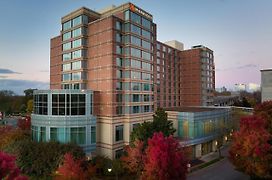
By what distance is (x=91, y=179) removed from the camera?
32562 millimetres

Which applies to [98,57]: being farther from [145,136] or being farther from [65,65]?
[145,136]

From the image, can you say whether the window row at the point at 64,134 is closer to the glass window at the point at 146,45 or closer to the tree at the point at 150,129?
the tree at the point at 150,129

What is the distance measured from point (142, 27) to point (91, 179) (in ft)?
98.3

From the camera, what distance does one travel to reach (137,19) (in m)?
45.2

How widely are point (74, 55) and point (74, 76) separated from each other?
14.2 ft

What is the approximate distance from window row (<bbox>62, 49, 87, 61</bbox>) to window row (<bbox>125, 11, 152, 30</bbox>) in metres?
10.8

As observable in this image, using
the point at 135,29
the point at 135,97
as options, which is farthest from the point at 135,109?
the point at 135,29

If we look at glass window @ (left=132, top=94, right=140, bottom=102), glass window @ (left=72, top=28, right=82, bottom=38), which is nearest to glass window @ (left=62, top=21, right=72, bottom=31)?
glass window @ (left=72, top=28, right=82, bottom=38)

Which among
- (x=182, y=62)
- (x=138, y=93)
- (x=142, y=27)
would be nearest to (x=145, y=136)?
(x=138, y=93)

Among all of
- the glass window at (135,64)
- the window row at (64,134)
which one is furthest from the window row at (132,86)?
the window row at (64,134)

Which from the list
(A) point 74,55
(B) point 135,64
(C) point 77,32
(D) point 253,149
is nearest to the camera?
(D) point 253,149

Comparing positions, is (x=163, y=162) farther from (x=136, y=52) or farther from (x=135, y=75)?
(x=136, y=52)

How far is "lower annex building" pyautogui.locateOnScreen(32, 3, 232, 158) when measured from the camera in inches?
1537

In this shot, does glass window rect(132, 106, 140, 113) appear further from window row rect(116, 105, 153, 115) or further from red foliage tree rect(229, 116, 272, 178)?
red foliage tree rect(229, 116, 272, 178)
